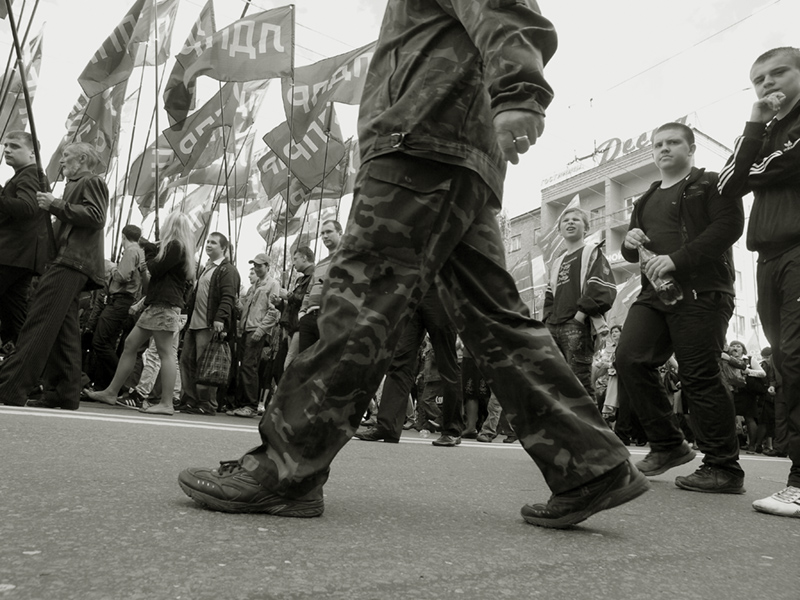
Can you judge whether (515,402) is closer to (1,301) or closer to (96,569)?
(96,569)

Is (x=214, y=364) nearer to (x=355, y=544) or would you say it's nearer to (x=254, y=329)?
(x=254, y=329)

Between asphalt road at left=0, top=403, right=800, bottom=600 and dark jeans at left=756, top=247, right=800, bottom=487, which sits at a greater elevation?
dark jeans at left=756, top=247, right=800, bottom=487

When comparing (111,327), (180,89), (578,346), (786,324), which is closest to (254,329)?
(111,327)

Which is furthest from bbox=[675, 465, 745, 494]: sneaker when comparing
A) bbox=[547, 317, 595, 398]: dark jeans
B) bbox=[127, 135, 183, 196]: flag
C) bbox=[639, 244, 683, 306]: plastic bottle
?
bbox=[127, 135, 183, 196]: flag

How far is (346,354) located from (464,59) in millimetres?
892

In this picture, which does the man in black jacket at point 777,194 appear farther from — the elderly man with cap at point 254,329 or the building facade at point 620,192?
the building facade at point 620,192

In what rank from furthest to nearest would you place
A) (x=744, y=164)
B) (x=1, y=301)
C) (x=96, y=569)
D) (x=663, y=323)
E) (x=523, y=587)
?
(x=1, y=301) < (x=663, y=323) < (x=744, y=164) < (x=523, y=587) < (x=96, y=569)

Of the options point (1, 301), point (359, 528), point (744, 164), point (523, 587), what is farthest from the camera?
point (1, 301)

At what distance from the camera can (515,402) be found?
2143mm

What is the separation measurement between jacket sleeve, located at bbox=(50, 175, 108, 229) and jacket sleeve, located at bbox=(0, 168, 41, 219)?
31 centimetres

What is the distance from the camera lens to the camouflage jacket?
1923 mm

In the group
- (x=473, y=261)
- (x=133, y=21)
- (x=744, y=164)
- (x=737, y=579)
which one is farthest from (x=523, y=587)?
(x=133, y=21)

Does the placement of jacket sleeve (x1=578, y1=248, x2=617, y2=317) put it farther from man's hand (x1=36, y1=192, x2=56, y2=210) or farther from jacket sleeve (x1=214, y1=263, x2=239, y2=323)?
jacket sleeve (x1=214, y1=263, x2=239, y2=323)

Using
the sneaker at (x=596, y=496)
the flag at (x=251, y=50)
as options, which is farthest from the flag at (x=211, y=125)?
the sneaker at (x=596, y=496)
